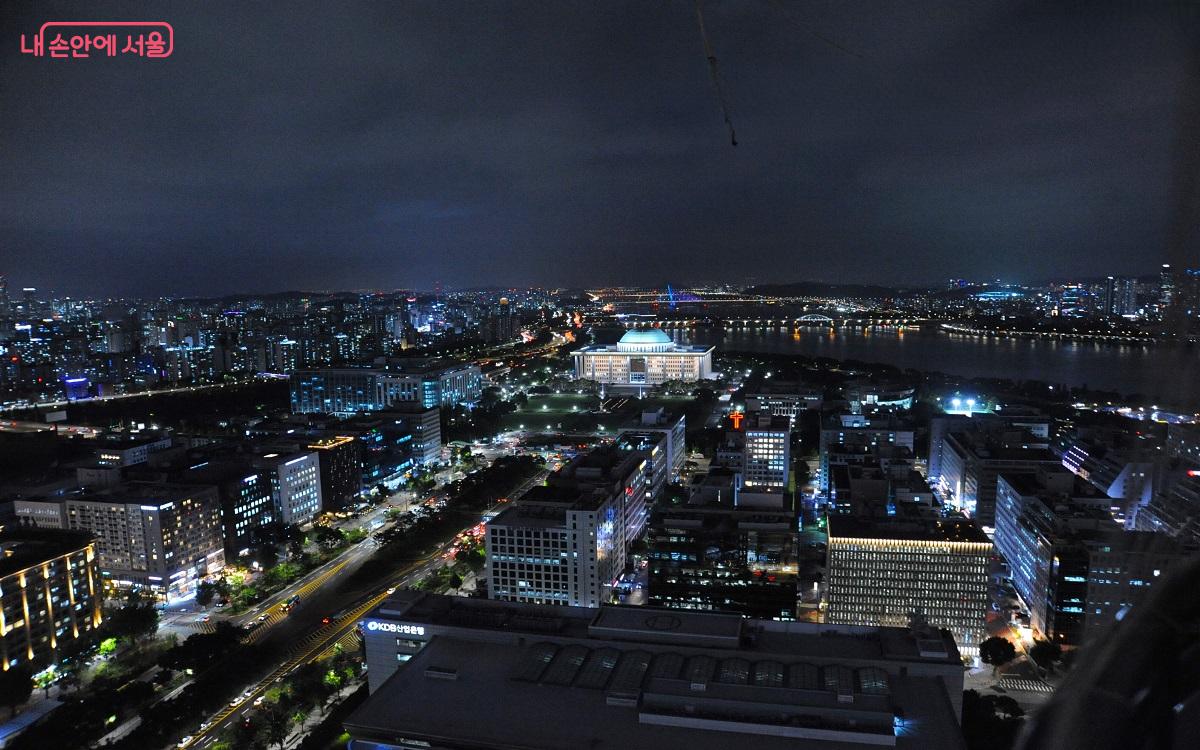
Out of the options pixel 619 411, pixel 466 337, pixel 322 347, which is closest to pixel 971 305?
pixel 466 337

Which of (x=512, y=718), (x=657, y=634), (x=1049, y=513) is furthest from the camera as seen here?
(x=1049, y=513)

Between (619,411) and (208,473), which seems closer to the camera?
(208,473)

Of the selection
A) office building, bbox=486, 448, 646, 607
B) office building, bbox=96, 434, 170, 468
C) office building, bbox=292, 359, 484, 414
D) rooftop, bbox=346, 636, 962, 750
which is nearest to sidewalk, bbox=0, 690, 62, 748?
rooftop, bbox=346, 636, 962, 750

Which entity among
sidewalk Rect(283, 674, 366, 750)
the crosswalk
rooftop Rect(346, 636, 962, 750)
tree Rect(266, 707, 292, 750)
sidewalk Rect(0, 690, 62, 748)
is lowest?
the crosswalk

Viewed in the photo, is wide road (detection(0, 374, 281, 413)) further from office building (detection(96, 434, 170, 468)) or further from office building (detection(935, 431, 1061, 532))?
office building (detection(935, 431, 1061, 532))

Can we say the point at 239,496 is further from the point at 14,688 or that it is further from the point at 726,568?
the point at 726,568

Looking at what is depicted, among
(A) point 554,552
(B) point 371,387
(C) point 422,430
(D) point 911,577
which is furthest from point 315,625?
(B) point 371,387

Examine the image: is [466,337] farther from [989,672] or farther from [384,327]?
[989,672]
